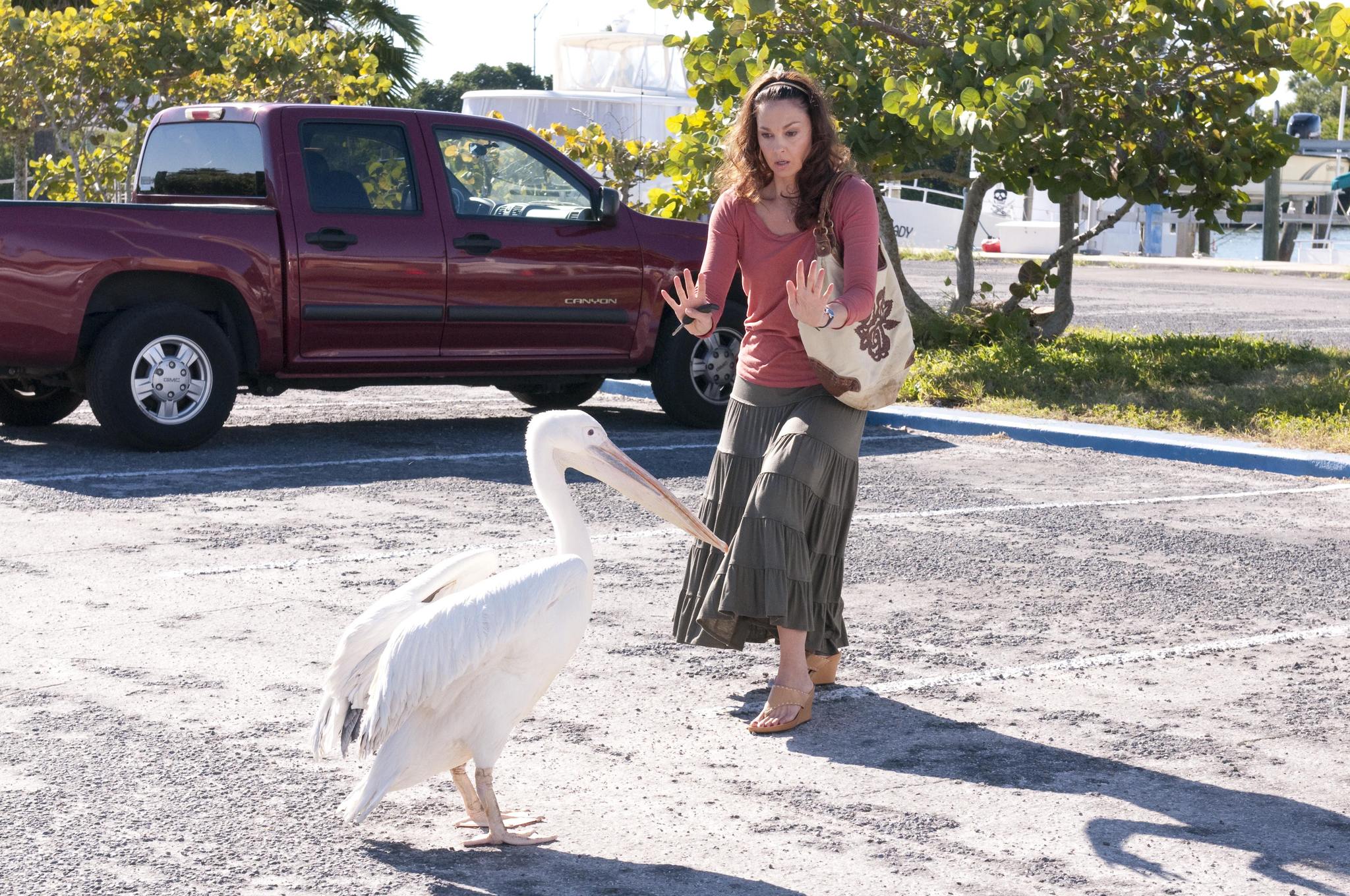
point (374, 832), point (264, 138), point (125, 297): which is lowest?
point (374, 832)

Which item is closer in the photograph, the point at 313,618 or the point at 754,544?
the point at 754,544

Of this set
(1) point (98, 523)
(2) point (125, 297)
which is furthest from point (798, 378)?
(2) point (125, 297)

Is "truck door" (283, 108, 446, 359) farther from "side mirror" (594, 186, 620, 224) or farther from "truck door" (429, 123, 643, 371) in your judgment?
"side mirror" (594, 186, 620, 224)

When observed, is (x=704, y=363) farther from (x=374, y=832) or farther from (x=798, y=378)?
(x=374, y=832)

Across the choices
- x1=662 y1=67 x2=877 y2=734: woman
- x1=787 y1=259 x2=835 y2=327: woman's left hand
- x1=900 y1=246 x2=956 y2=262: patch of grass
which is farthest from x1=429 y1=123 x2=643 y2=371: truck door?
x1=900 y1=246 x2=956 y2=262: patch of grass

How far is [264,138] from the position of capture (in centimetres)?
1020

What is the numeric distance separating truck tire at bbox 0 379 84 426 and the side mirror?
357 cm

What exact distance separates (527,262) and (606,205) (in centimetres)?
63

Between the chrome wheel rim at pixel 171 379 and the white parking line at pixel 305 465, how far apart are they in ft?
1.86

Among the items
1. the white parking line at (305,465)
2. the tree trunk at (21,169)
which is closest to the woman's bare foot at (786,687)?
the white parking line at (305,465)

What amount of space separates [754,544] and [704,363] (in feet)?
21.2

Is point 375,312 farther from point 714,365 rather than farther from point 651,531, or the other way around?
point 651,531

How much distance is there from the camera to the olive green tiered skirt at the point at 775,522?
15.8ft

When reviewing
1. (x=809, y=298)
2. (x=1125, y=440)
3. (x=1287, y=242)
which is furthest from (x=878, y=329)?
(x=1287, y=242)
